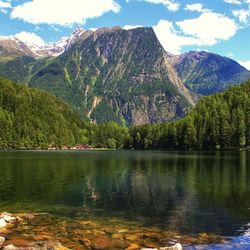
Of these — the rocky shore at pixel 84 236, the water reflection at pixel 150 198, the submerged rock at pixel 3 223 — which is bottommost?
the water reflection at pixel 150 198

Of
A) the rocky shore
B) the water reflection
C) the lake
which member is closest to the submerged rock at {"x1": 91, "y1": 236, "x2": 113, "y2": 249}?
the rocky shore

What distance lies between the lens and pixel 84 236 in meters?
34.5

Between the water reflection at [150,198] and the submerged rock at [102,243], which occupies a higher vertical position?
the submerged rock at [102,243]

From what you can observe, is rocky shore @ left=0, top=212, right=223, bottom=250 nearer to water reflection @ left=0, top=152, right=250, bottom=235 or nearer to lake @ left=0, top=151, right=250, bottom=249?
lake @ left=0, top=151, right=250, bottom=249

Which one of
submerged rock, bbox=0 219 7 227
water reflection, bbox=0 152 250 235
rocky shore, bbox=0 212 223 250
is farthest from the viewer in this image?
water reflection, bbox=0 152 250 235

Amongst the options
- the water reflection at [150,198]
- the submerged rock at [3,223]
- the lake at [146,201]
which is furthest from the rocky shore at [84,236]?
the water reflection at [150,198]

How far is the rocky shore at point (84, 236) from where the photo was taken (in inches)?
1220

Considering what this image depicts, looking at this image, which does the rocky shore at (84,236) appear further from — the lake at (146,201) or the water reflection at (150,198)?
Answer: the water reflection at (150,198)

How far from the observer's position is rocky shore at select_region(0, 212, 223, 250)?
30984 millimetres

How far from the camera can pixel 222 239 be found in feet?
111

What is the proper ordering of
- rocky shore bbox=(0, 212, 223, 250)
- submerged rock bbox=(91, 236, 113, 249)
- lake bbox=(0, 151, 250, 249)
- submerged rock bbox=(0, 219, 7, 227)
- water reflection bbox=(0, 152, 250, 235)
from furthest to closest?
water reflection bbox=(0, 152, 250, 235) < lake bbox=(0, 151, 250, 249) < submerged rock bbox=(0, 219, 7, 227) < submerged rock bbox=(91, 236, 113, 249) < rocky shore bbox=(0, 212, 223, 250)

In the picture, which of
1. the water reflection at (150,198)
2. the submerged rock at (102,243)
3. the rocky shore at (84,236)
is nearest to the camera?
the rocky shore at (84,236)

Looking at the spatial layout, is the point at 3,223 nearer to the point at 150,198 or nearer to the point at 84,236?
the point at 84,236

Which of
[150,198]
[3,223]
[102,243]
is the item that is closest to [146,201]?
[150,198]
